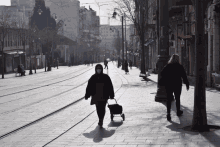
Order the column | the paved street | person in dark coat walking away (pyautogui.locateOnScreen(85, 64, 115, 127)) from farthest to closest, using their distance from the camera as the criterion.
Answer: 1. the column
2. person in dark coat walking away (pyautogui.locateOnScreen(85, 64, 115, 127))
3. the paved street

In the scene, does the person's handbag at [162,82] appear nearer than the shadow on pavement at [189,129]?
No

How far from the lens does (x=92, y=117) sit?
973cm

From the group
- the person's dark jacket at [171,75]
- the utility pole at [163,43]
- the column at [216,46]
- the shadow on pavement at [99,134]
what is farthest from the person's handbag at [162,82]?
the column at [216,46]

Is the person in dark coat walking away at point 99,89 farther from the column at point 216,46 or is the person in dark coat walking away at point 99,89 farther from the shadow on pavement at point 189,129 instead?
the column at point 216,46

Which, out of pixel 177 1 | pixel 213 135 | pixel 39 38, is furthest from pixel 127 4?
pixel 39 38

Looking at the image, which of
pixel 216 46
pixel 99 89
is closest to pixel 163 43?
pixel 99 89

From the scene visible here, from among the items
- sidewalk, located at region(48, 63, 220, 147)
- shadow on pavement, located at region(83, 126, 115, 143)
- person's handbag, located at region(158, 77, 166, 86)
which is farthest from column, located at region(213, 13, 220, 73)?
shadow on pavement, located at region(83, 126, 115, 143)

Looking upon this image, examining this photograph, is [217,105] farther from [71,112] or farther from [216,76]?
[216,76]

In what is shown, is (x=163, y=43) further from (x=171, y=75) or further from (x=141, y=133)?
(x=141, y=133)

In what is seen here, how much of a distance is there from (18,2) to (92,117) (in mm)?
119522

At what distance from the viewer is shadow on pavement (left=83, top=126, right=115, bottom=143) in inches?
272

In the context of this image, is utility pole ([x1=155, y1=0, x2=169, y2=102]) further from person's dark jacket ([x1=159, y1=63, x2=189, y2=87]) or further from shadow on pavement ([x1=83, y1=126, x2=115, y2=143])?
shadow on pavement ([x1=83, y1=126, x2=115, y2=143])

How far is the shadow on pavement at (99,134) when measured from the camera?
6921 millimetres

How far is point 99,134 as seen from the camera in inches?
289
